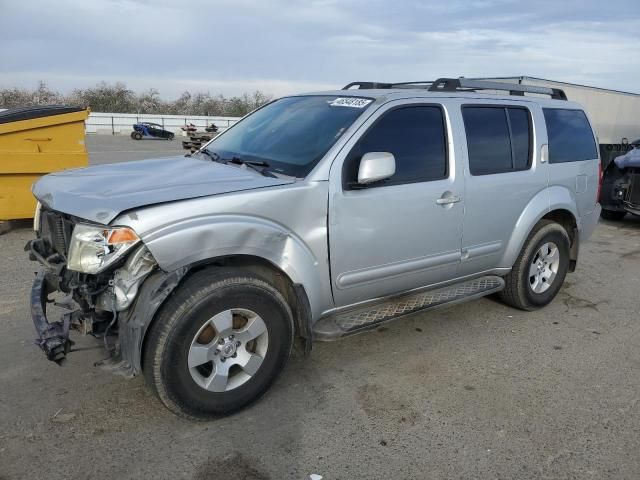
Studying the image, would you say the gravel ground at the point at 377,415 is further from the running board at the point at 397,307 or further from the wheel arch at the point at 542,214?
the wheel arch at the point at 542,214

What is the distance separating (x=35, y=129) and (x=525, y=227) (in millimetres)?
6229

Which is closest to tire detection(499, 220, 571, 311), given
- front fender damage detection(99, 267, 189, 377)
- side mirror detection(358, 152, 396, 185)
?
side mirror detection(358, 152, 396, 185)

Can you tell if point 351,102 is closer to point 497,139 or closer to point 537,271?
point 497,139

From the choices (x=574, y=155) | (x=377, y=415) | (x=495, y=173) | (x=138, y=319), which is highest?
(x=574, y=155)

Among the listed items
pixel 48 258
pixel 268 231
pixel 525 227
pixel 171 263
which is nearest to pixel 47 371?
pixel 48 258

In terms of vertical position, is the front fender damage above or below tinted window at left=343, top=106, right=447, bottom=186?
below

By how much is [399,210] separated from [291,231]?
83cm

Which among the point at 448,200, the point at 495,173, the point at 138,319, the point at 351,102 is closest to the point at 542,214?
the point at 495,173

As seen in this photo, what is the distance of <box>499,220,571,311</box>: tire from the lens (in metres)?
4.64

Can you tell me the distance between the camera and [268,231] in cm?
300

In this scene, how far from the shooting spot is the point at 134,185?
3.01 meters

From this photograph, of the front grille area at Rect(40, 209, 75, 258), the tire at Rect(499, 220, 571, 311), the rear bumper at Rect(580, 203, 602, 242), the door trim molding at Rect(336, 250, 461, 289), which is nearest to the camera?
the front grille area at Rect(40, 209, 75, 258)

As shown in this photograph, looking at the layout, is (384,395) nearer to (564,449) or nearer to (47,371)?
(564,449)

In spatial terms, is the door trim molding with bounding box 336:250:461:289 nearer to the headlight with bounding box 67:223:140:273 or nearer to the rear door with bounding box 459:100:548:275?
the rear door with bounding box 459:100:548:275
